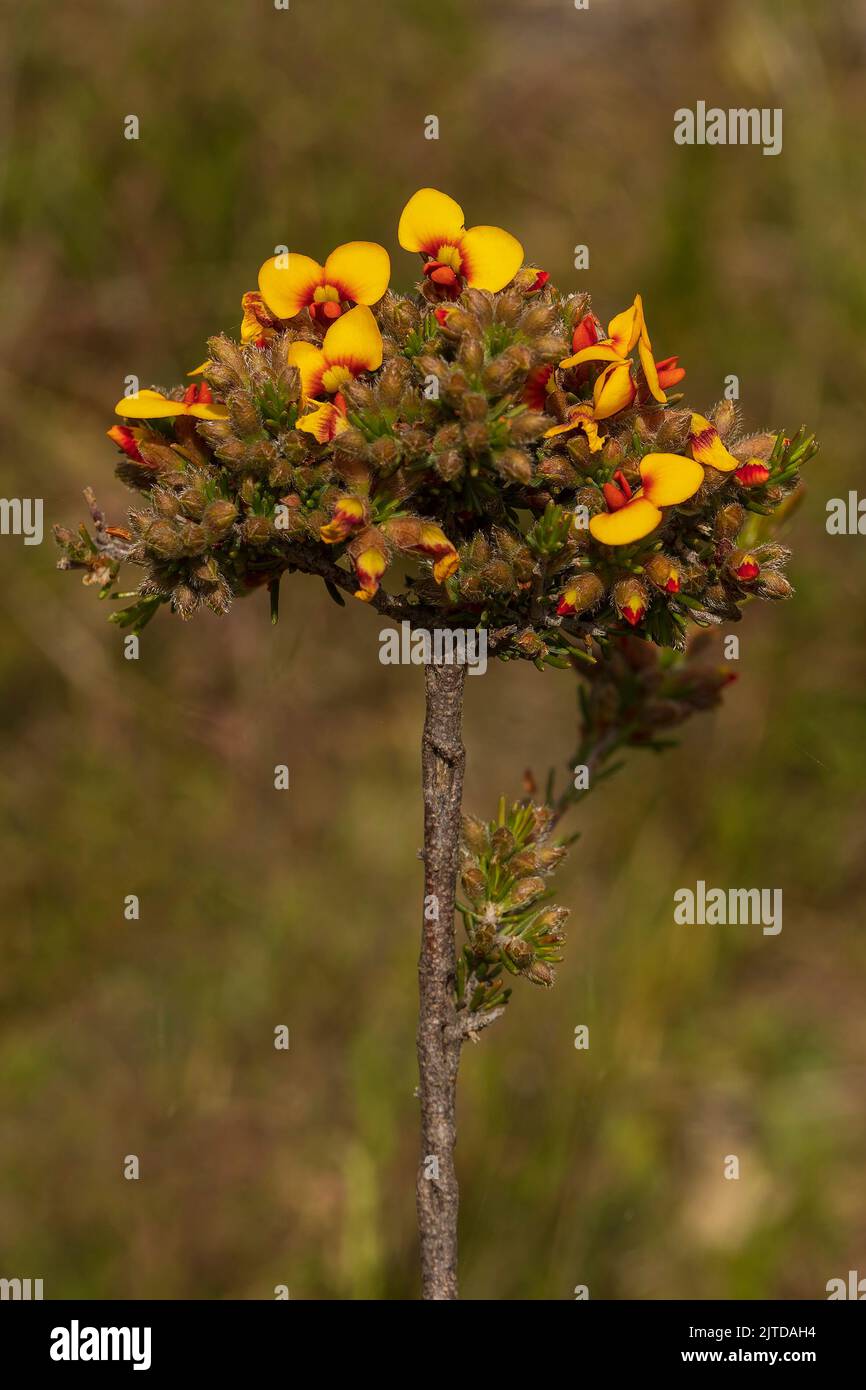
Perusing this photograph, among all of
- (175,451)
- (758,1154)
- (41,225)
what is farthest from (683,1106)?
(41,225)

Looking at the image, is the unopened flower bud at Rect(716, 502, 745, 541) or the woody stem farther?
the woody stem

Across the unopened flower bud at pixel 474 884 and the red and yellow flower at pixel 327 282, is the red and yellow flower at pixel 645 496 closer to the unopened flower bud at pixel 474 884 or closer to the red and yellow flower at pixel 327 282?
the red and yellow flower at pixel 327 282

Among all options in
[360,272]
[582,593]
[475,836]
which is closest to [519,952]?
[475,836]

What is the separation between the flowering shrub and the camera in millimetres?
1780

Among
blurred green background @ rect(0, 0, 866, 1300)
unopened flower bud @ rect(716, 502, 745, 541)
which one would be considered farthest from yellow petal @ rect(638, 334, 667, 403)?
blurred green background @ rect(0, 0, 866, 1300)

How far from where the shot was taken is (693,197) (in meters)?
6.50

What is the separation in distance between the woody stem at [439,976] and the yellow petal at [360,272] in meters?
0.62

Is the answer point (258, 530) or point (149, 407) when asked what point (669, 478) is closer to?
point (258, 530)

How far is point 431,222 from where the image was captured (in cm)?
198

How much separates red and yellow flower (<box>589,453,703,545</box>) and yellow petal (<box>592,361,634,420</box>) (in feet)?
0.30

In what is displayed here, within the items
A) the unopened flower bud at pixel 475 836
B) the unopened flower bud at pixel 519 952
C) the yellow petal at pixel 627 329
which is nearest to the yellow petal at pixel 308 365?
the yellow petal at pixel 627 329

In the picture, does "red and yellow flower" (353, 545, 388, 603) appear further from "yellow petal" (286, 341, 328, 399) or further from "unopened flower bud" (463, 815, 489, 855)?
"unopened flower bud" (463, 815, 489, 855)

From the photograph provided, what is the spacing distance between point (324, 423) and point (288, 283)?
11.9 inches

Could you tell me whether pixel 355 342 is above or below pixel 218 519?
above
